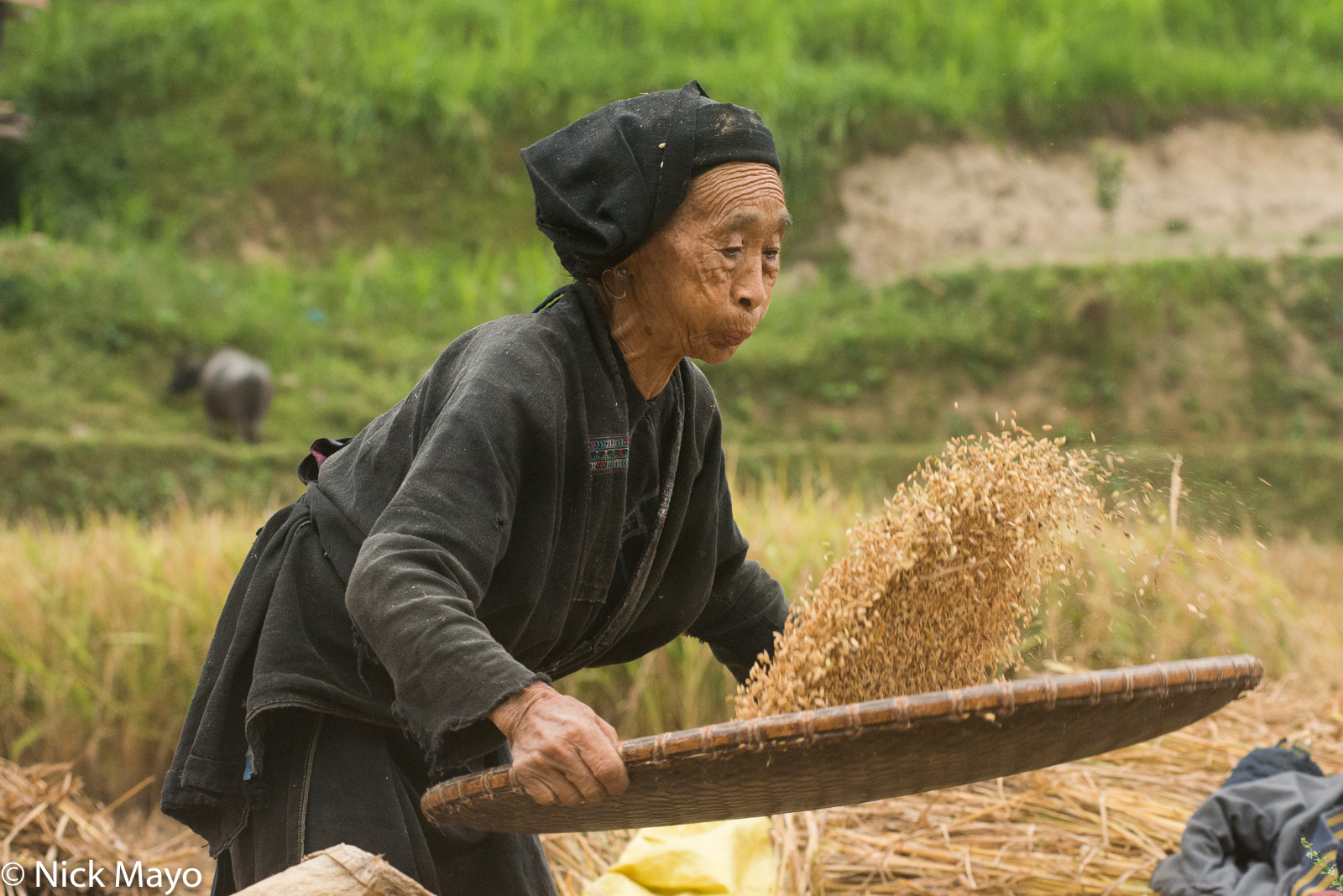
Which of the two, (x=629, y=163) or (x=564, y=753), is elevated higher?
(x=629, y=163)

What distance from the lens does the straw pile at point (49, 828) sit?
270 cm

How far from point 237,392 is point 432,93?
4.78m

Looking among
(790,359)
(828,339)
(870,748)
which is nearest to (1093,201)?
(828,339)

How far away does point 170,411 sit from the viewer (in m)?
10.6

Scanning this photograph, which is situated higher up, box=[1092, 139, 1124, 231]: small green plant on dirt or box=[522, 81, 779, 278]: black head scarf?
box=[522, 81, 779, 278]: black head scarf

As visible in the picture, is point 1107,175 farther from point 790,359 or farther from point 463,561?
point 463,561

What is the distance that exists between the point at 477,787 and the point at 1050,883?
173cm

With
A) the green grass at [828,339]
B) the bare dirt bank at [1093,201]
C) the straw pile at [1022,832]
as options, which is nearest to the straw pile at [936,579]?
the straw pile at [1022,832]

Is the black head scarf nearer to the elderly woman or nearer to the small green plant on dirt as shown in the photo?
the elderly woman

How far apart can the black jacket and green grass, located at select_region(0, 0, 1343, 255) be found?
11570 millimetres

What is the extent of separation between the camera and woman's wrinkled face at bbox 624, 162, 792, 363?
1557 millimetres

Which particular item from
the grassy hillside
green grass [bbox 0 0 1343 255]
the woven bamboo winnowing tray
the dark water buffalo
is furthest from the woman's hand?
green grass [bbox 0 0 1343 255]

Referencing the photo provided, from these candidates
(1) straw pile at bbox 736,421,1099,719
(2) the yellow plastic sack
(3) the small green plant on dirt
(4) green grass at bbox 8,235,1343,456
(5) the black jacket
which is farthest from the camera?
(3) the small green plant on dirt

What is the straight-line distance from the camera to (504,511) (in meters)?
1.46
